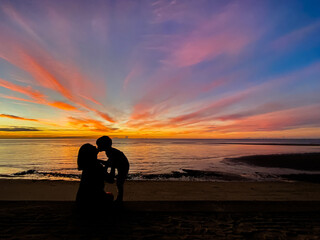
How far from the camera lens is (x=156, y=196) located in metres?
7.88

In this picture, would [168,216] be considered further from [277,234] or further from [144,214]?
[277,234]

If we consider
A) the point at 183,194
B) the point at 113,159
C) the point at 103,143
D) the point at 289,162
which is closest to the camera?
the point at 103,143

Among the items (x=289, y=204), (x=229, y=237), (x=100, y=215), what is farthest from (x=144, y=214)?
(x=289, y=204)

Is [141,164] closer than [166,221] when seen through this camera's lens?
No

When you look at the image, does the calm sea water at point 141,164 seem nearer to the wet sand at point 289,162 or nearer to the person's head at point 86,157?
the wet sand at point 289,162

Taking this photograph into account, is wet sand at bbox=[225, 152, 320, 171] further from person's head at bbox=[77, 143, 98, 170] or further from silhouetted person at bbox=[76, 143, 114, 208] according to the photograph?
person's head at bbox=[77, 143, 98, 170]

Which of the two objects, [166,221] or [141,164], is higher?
[166,221]

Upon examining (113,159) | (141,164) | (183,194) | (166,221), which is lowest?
(141,164)

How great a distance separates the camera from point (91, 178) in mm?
3658

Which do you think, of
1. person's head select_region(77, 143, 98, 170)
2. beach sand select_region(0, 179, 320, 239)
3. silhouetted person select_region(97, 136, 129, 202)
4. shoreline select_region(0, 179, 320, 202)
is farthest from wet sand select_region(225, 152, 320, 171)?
person's head select_region(77, 143, 98, 170)

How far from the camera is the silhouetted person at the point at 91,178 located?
353 cm

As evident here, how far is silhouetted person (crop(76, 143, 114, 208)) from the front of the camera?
3.53 meters

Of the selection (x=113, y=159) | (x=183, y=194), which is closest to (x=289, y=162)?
(x=183, y=194)

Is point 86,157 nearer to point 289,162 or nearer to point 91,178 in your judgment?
point 91,178
